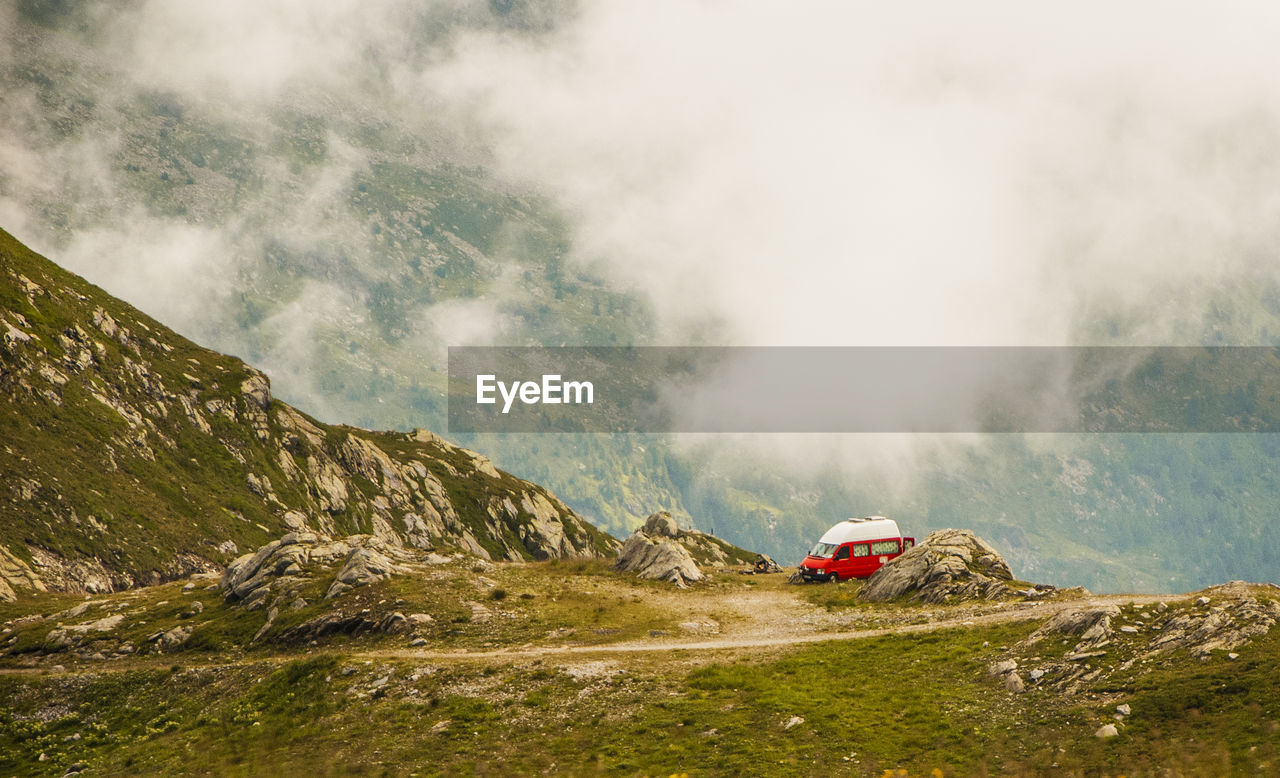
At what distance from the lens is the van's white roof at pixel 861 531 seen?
70062 millimetres

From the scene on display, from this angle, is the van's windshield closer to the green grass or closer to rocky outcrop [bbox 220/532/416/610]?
the green grass

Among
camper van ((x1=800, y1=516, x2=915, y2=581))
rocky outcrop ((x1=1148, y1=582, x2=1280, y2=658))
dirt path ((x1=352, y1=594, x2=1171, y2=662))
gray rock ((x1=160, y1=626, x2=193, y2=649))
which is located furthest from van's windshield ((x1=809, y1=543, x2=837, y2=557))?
gray rock ((x1=160, y1=626, x2=193, y2=649))

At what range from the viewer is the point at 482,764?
3159cm

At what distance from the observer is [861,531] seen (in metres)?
70.3

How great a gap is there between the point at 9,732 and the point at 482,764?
24703 millimetres

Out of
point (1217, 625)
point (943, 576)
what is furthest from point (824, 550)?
point (1217, 625)

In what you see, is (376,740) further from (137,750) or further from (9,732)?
(9,732)

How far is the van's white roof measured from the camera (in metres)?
70.1

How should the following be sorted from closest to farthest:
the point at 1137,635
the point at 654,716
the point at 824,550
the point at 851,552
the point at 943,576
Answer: the point at 654,716, the point at 1137,635, the point at 943,576, the point at 851,552, the point at 824,550

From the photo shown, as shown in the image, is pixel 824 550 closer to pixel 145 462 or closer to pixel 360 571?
pixel 360 571

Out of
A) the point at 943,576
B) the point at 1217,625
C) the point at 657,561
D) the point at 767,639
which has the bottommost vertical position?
the point at 767,639

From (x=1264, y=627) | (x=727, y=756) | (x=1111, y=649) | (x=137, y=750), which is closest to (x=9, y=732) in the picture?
(x=137, y=750)

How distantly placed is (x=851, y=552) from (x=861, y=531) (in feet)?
6.13

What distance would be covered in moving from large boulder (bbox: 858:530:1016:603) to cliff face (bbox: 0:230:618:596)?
2798 inches
